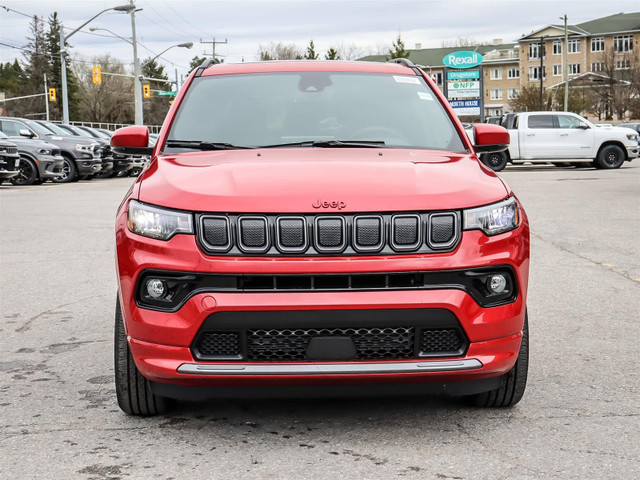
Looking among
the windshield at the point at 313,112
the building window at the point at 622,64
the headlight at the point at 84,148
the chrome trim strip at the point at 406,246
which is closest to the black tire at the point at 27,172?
the headlight at the point at 84,148

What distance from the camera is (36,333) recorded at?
20.5ft

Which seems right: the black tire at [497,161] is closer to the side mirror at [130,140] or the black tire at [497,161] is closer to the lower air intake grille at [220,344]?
the side mirror at [130,140]

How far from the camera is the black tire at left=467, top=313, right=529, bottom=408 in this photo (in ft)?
13.7

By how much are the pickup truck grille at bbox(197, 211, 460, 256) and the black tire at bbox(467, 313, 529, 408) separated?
2.56 ft

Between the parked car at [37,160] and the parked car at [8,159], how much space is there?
3.10ft

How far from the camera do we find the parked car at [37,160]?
24.3 metres

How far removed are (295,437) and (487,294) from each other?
103 cm

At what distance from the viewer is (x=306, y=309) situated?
358cm

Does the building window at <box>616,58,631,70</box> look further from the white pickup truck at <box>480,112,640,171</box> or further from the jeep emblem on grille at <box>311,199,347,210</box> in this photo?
the jeep emblem on grille at <box>311,199,347,210</box>

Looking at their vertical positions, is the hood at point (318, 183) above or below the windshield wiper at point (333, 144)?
below

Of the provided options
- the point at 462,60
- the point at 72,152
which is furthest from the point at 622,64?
the point at 72,152

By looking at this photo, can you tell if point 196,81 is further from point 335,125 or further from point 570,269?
point 570,269

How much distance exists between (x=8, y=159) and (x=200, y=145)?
19.6 meters

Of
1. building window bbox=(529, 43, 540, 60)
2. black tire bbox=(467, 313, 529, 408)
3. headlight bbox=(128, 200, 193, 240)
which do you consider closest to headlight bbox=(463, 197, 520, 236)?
black tire bbox=(467, 313, 529, 408)
